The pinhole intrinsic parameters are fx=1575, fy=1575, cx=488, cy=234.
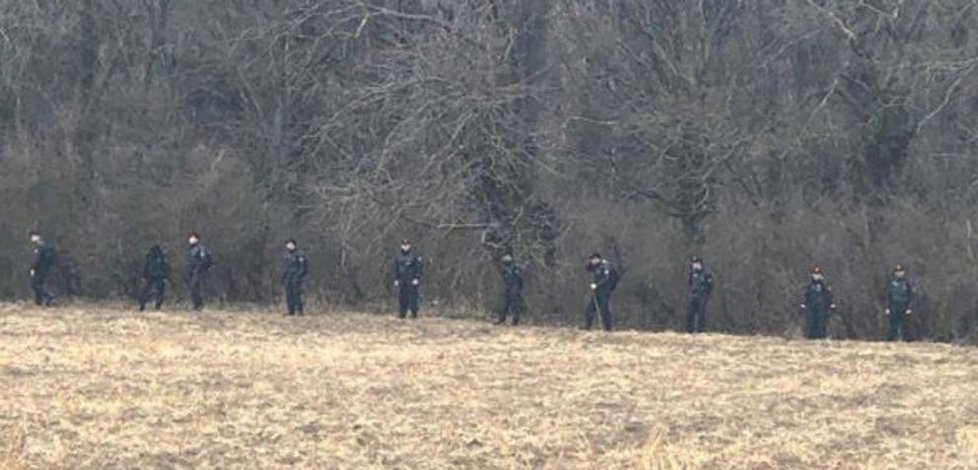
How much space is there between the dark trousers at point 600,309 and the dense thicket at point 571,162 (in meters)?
1.58

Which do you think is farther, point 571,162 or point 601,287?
point 571,162

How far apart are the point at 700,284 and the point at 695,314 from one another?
639mm

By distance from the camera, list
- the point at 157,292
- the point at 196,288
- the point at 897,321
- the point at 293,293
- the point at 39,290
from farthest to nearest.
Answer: the point at 157,292
the point at 39,290
the point at 196,288
the point at 293,293
the point at 897,321

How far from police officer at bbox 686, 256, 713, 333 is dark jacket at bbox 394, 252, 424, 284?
5206 mm

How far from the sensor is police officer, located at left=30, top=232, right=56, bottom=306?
1201 inches

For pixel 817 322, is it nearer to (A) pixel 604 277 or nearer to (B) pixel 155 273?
(A) pixel 604 277

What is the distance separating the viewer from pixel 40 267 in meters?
30.8

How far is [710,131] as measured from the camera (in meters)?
31.8

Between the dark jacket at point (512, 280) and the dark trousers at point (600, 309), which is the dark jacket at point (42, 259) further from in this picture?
the dark trousers at point (600, 309)

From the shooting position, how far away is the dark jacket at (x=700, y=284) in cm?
2873

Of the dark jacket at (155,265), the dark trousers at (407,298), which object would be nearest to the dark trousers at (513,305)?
the dark trousers at (407,298)

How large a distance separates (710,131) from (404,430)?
58.6ft

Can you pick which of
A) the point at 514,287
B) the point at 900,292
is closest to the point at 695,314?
the point at 514,287

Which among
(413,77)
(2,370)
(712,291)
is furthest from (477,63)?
(2,370)
